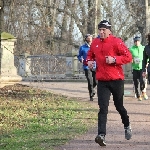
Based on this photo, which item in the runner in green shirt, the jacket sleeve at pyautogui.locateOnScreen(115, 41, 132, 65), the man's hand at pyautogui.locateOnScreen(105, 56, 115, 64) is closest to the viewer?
the man's hand at pyautogui.locateOnScreen(105, 56, 115, 64)

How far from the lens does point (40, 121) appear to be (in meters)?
9.77

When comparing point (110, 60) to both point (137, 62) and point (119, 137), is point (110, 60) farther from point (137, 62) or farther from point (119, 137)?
point (137, 62)

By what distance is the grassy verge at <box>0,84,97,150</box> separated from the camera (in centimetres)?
759

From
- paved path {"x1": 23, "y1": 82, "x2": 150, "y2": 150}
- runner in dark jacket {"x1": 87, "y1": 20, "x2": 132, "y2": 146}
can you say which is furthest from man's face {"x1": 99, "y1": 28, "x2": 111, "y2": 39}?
paved path {"x1": 23, "y1": 82, "x2": 150, "y2": 150}

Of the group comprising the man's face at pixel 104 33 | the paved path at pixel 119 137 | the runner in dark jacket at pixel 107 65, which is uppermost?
the man's face at pixel 104 33

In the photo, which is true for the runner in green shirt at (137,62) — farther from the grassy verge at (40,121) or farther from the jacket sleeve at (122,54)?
the jacket sleeve at (122,54)

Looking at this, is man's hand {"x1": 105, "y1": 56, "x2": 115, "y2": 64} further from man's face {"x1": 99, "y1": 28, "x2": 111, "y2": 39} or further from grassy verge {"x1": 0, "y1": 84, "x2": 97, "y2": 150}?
grassy verge {"x1": 0, "y1": 84, "x2": 97, "y2": 150}

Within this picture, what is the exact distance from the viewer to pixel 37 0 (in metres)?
16.1

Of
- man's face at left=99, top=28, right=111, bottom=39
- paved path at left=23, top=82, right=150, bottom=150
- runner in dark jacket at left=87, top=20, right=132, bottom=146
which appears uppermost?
man's face at left=99, top=28, right=111, bottom=39

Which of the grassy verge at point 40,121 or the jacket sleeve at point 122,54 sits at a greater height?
the jacket sleeve at point 122,54

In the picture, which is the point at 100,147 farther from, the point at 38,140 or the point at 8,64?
the point at 8,64

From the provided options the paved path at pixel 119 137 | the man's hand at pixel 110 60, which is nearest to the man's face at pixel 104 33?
the man's hand at pixel 110 60

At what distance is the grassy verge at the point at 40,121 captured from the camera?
7590mm

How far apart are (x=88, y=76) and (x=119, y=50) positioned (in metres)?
6.41
